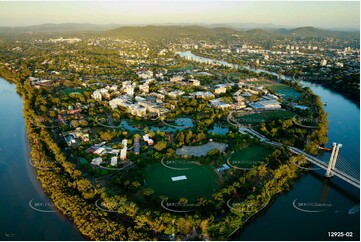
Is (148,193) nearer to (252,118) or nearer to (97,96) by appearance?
(252,118)

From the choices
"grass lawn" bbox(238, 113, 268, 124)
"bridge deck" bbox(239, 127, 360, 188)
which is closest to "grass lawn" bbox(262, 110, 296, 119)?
"grass lawn" bbox(238, 113, 268, 124)

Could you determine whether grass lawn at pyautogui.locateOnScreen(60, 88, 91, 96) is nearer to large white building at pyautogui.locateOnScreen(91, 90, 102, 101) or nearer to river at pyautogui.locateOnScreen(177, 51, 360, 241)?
large white building at pyautogui.locateOnScreen(91, 90, 102, 101)

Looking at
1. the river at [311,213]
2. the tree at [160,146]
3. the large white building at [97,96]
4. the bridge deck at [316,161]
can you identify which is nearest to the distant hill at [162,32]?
the large white building at [97,96]

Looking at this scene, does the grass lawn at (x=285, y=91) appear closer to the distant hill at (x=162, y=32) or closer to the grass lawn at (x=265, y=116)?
the grass lawn at (x=265, y=116)

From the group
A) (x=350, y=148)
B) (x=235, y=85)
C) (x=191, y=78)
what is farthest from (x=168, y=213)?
(x=191, y=78)

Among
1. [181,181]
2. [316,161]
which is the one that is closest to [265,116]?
[316,161]
